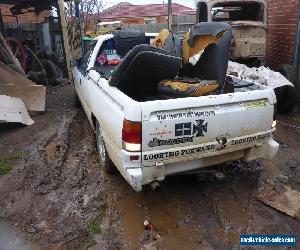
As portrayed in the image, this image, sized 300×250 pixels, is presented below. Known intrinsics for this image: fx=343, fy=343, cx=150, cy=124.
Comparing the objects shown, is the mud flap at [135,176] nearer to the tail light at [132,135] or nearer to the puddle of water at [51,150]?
the tail light at [132,135]

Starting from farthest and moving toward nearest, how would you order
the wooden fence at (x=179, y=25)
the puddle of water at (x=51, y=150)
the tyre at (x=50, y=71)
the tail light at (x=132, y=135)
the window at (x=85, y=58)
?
1. the wooden fence at (x=179, y=25)
2. the tyre at (x=50, y=71)
3. the window at (x=85, y=58)
4. the puddle of water at (x=51, y=150)
5. the tail light at (x=132, y=135)

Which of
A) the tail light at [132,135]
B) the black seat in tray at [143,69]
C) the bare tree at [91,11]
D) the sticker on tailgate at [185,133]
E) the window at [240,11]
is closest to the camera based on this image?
the tail light at [132,135]

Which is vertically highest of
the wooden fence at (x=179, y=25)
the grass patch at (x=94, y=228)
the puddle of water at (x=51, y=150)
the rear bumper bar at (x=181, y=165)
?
the wooden fence at (x=179, y=25)

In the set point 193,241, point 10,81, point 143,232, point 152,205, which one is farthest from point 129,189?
point 10,81

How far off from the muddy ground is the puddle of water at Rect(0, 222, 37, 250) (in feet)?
0.24

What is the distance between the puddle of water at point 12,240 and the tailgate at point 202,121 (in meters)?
1.48

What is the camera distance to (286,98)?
22.4 ft

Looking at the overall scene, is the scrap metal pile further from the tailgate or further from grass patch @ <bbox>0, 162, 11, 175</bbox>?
the tailgate

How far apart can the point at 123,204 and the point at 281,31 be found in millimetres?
7229

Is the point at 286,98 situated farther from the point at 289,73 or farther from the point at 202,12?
the point at 202,12

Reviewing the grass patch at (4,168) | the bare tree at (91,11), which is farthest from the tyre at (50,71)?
the bare tree at (91,11)

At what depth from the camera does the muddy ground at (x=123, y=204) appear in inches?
134

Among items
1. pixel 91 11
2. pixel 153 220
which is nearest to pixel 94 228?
pixel 153 220

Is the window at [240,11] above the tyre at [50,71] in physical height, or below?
above
